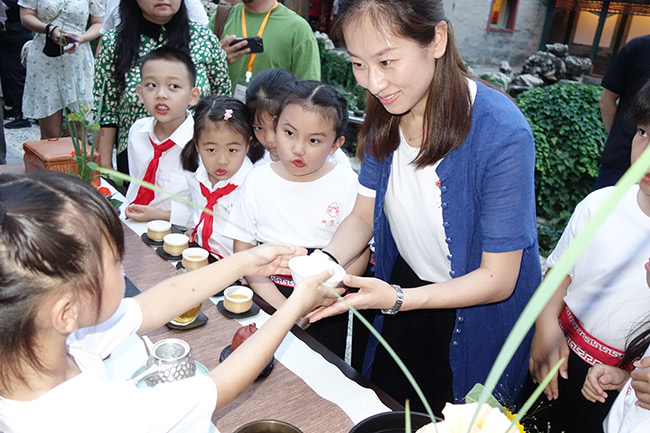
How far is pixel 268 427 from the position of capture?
1.02 metres

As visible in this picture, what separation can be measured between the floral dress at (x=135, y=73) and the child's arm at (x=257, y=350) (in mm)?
2022

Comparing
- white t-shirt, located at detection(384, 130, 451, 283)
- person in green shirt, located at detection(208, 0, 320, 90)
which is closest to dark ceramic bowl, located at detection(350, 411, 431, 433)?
white t-shirt, located at detection(384, 130, 451, 283)

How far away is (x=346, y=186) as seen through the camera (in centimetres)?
215

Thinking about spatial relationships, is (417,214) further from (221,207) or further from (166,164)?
(166,164)

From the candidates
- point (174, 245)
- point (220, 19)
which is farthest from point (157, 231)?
point (220, 19)

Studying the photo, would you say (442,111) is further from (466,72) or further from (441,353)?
(441,353)

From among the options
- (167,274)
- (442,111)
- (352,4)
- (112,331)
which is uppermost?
(352,4)

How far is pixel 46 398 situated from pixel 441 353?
127 centimetres

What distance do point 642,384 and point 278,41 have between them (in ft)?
8.72

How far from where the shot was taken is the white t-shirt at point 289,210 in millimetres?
2088

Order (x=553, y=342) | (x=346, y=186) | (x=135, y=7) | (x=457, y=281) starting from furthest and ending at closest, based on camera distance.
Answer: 1. (x=135, y=7)
2. (x=346, y=186)
3. (x=553, y=342)
4. (x=457, y=281)

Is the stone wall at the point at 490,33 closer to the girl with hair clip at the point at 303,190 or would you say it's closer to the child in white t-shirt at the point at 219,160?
the child in white t-shirt at the point at 219,160

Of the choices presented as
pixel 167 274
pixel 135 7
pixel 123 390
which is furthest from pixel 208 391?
pixel 135 7

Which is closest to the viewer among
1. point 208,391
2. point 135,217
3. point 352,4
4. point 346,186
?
point 208,391
